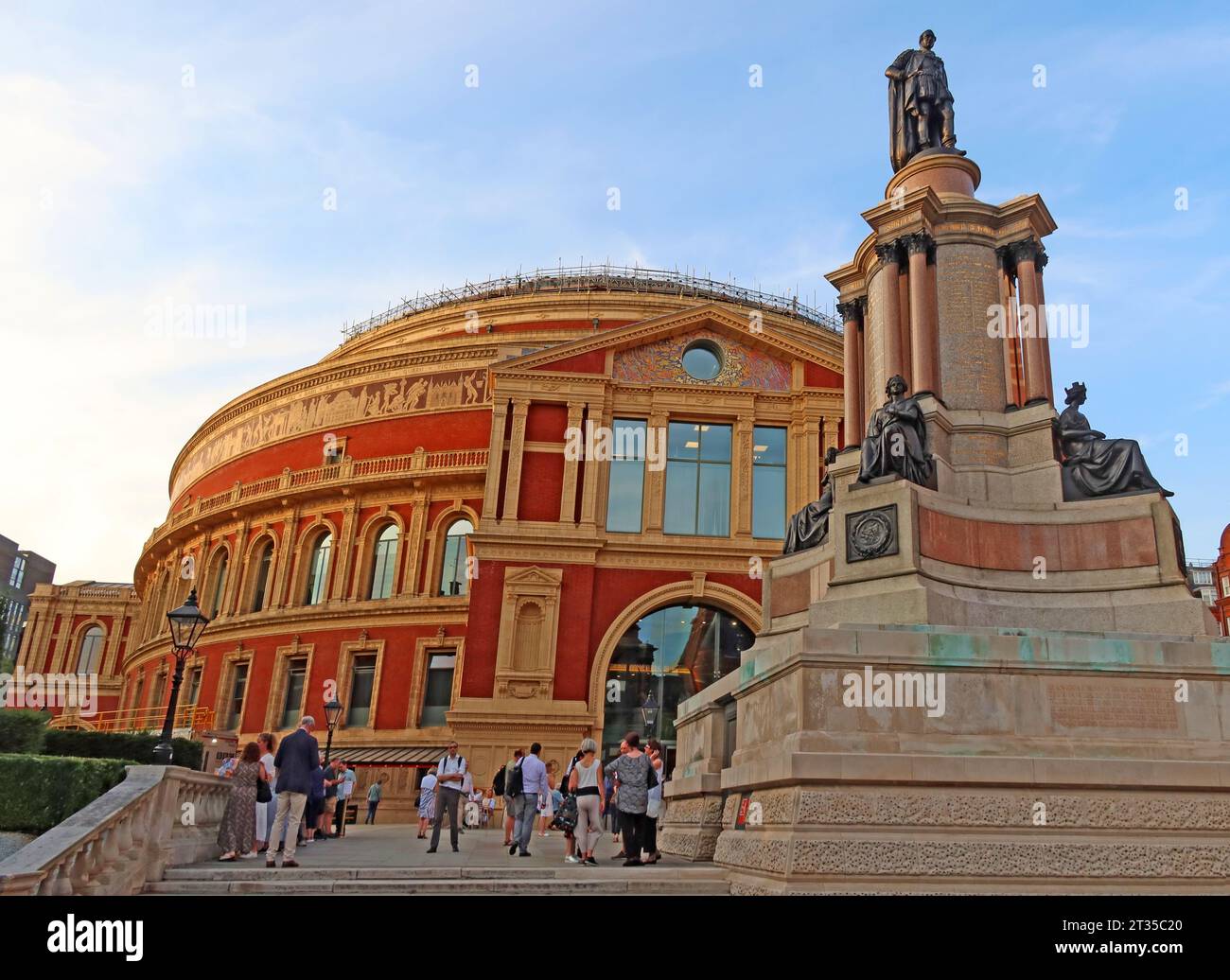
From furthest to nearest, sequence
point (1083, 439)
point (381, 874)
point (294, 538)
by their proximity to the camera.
→ 1. point (294, 538)
2. point (1083, 439)
3. point (381, 874)

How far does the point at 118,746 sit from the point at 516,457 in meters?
16.6

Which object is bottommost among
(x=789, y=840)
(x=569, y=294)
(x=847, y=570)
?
(x=789, y=840)

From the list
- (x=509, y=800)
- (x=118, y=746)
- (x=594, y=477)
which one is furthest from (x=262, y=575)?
(x=509, y=800)

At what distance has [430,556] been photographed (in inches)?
1517

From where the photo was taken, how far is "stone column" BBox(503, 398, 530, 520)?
31.0 m

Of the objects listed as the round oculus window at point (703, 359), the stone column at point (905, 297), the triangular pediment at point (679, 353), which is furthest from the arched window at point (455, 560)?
the stone column at point (905, 297)

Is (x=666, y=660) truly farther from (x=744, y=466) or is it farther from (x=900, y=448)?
(x=900, y=448)

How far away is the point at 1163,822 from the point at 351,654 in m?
33.5

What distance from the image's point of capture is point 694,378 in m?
33.7

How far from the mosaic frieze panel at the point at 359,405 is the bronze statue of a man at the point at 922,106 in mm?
28811

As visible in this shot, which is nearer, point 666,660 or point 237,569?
point 666,660

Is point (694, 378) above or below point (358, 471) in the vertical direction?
above

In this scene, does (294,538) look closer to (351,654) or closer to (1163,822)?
(351,654)
